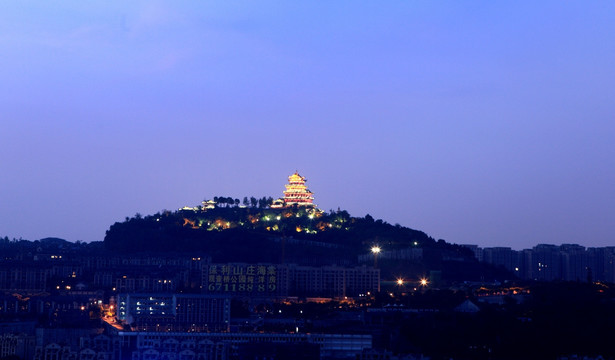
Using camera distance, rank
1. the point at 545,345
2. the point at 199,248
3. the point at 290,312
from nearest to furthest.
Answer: the point at 545,345
the point at 290,312
the point at 199,248

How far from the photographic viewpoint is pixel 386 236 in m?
66.6

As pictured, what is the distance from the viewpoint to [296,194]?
7325 cm

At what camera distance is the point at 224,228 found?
68.5m

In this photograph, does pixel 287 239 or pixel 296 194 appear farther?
pixel 296 194

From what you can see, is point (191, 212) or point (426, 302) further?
point (191, 212)

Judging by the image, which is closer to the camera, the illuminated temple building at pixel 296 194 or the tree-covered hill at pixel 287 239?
the tree-covered hill at pixel 287 239

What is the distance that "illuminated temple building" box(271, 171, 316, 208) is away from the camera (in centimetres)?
7288

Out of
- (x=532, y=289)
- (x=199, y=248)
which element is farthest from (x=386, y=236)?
(x=532, y=289)

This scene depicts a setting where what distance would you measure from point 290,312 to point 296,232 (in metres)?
19.4

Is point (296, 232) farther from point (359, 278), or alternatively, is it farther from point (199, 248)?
point (359, 278)

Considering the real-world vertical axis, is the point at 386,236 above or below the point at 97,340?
above

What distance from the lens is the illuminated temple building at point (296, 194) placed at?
239 feet

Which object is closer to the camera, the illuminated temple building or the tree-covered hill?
the tree-covered hill

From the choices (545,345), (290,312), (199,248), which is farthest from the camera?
(199,248)
